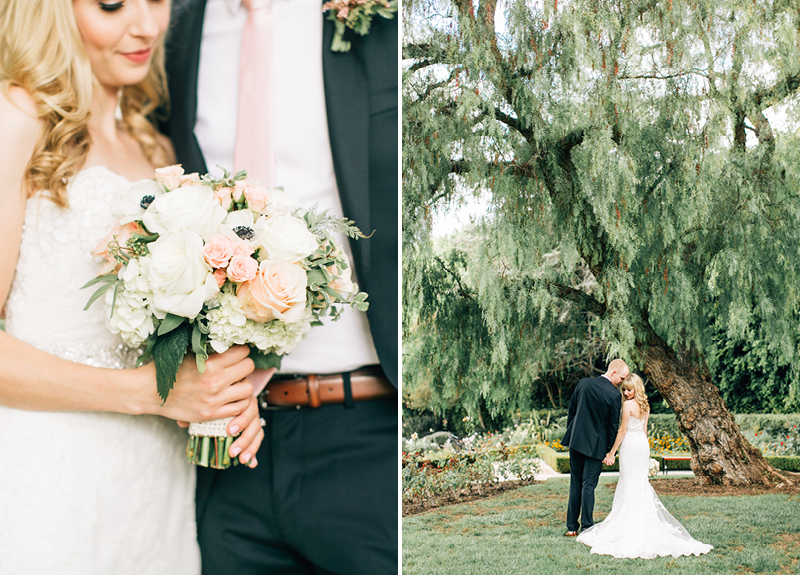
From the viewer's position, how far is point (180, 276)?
1109 millimetres

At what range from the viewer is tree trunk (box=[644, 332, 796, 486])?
227 centimetres

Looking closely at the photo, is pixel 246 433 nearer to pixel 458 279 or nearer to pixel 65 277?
pixel 65 277

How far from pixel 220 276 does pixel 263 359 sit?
309mm

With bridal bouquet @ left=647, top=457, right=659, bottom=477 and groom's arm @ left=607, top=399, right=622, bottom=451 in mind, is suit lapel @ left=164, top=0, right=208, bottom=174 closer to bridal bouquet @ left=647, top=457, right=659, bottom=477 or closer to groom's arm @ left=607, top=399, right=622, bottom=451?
groom's arm @ left=607, top=399, right=622, bottom=451

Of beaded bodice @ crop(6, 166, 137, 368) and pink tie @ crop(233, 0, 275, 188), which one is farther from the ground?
pink tie @ crop(233, 0, 275, 188)

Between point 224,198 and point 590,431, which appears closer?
point 224,198

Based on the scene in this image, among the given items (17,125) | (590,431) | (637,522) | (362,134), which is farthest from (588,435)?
(17,125)

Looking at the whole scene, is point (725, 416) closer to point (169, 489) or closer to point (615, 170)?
point (615, 170)

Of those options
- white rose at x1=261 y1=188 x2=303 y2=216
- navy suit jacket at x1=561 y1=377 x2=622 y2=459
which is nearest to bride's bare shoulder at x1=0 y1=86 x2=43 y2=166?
white rose at x1=261 y1=188 x2=303 y2=216

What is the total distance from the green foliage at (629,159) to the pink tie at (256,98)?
34.1 inches

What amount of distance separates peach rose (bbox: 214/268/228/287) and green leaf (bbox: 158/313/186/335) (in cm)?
13

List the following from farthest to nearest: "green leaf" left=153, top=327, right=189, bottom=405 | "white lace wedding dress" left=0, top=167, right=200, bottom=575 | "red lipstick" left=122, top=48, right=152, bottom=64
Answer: "red lipstick" left=122, top=48, right=152, bottom=64, "white lace wedding dress" left=0, top=167, right=200, bottom=575, "green leaf" left=153, top=327, right=189, bottom=405

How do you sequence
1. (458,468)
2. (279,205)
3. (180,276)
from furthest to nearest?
(458,468) → (279,205) → (180,276)

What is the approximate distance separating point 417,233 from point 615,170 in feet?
2.90
